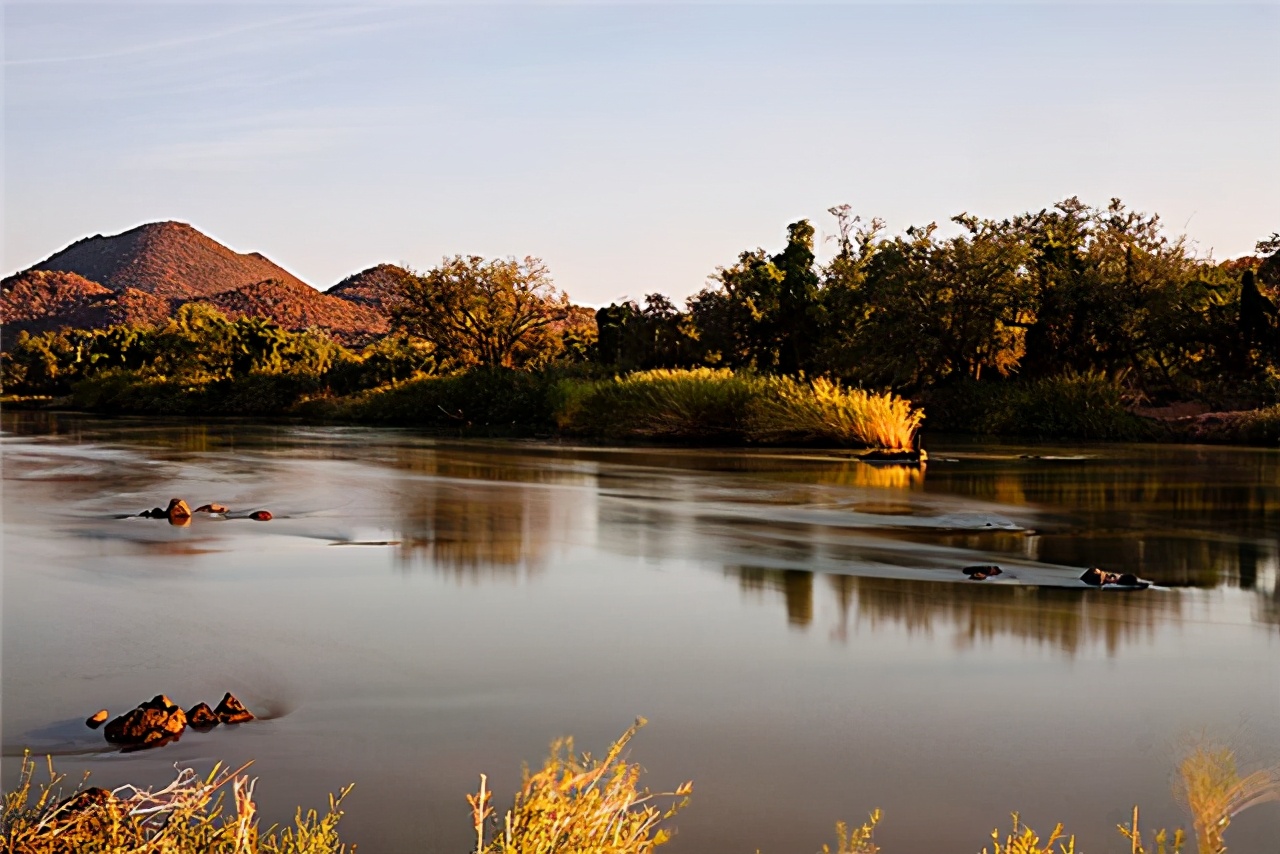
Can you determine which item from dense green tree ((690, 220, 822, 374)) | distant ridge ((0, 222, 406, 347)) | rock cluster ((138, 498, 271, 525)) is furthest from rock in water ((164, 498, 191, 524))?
distant ridge ((0, 222, 406, 347))

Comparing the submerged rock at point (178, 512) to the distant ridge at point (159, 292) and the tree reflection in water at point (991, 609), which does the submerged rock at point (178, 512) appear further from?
the distant ridge at point (159, 292)

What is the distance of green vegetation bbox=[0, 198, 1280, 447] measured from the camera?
104 ft

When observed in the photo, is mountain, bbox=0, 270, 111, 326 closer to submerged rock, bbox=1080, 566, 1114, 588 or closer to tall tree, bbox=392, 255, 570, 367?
tall tree, bbox=392, 255, 570, 367

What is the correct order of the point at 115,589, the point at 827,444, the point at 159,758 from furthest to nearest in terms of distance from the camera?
the point at 827,444
the point at 115,589
the point at 159,758

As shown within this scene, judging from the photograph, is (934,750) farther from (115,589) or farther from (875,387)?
(875,387)

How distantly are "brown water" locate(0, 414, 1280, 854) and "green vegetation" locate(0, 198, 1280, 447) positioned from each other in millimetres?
14692

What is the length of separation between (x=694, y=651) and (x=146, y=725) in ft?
10.3

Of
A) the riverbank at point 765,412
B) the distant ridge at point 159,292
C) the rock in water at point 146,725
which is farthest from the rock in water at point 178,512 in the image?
the distant ridge at point 159,292

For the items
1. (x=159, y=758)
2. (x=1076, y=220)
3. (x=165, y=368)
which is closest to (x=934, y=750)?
(x=159, y=758)

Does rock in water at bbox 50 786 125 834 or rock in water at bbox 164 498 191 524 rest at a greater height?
rock in water at bbox 164 498 191 524

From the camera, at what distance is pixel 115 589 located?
376 inches

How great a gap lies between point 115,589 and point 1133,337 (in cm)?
3061

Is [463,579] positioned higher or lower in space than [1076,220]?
lower

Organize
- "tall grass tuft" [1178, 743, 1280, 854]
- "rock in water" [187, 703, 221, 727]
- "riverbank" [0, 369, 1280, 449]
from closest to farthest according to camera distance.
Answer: "tall grass tuft" [1178, 743, 1280, 854]
"rock in water" [187, 703, 221, 727]
"riverbank" [0, 369, 1280, 449]
